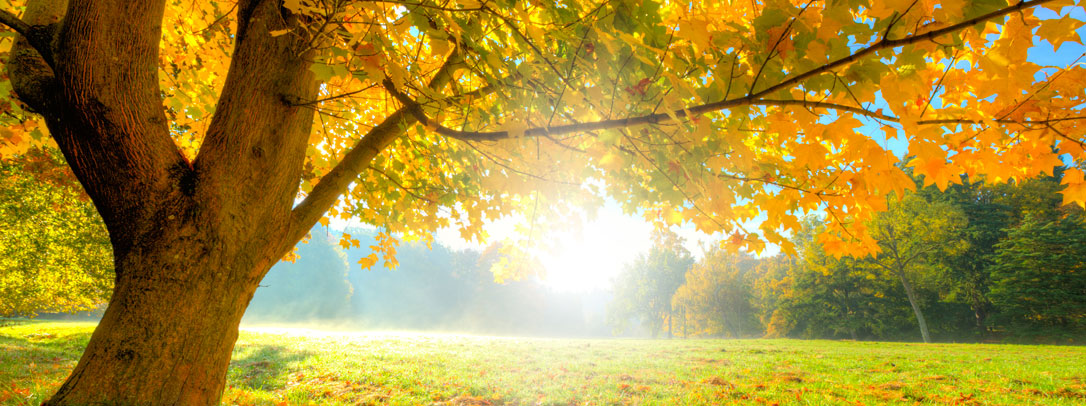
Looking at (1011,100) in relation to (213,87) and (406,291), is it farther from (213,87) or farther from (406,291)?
(406,291)

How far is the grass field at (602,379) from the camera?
16.1 feet

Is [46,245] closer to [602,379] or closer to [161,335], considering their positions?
[161,335]

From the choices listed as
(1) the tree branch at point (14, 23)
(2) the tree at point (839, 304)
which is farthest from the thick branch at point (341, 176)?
(2) the tree at point (839, 304)

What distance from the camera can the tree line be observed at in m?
20.5

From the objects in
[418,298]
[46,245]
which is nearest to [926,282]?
[46,245]

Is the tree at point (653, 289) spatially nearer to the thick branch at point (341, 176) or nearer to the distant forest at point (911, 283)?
the distant forest at point (911, 283)

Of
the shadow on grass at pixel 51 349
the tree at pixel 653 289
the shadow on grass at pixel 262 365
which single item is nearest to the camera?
the shadow on grass at pixel 262 365

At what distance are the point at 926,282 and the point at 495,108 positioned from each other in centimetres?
3375

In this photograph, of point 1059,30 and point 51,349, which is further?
point 51,349

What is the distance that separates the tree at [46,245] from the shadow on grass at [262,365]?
232 inches

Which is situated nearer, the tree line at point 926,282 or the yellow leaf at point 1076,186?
the yellow leaf at point 1076,186

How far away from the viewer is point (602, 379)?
6.39 metres

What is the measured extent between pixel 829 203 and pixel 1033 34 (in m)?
0.94

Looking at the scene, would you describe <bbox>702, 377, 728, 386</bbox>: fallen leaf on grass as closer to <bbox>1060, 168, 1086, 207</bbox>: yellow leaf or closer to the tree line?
<bbox>1060, 168, 1086, 207</bbox>: yellow leaf
